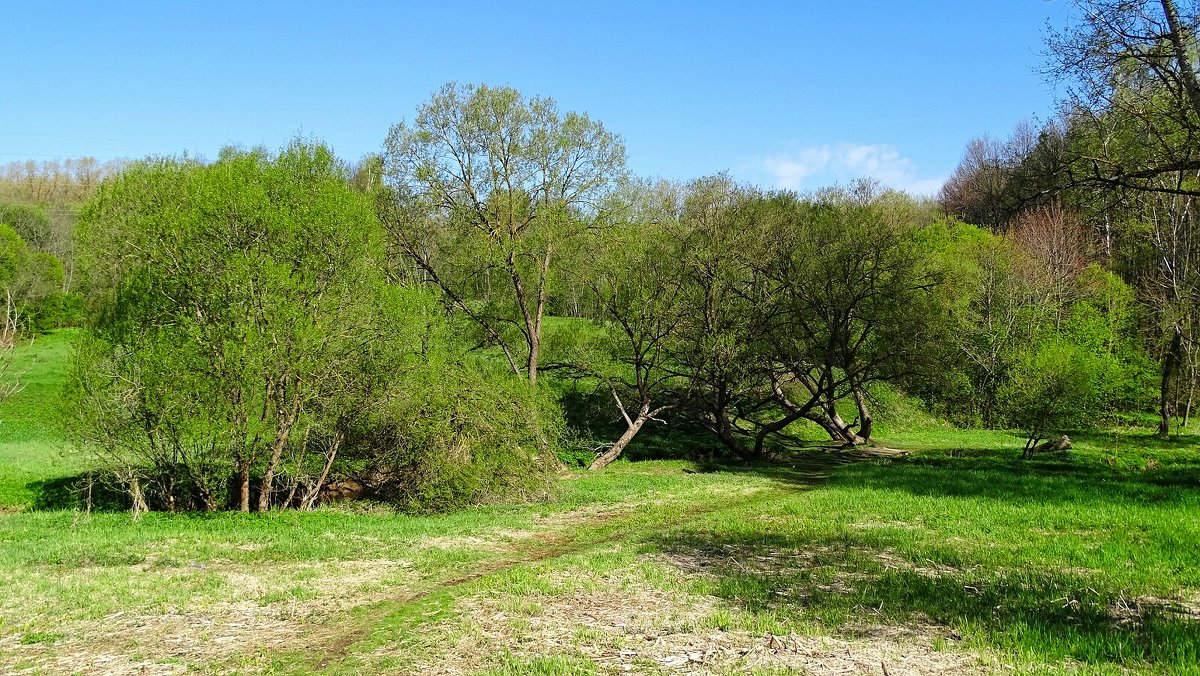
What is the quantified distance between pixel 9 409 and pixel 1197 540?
48.1 m

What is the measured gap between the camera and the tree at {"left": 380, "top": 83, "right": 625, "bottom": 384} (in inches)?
1047

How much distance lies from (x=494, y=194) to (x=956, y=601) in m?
22.8

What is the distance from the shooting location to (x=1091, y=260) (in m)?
50.9

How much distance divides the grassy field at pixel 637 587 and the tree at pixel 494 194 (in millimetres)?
11437

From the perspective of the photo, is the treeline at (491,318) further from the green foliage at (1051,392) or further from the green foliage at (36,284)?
the green foliage at (36,284)

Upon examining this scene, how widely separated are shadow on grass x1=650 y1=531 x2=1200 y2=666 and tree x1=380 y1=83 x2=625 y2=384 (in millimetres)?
16650

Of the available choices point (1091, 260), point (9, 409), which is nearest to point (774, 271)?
point (1091, 260)

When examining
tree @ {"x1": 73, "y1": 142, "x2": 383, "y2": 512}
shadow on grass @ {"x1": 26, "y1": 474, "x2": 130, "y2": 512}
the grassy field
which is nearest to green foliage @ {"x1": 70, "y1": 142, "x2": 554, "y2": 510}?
tree @ {"x1": 73, "y1": 142, "x2": 383, "y2": 512}

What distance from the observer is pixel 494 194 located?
2741 cm

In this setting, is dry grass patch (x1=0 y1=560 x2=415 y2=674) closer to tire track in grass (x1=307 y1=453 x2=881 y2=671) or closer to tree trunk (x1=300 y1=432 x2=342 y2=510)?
tire track in grass (x1=307 y1=453 x2=881 y2=671)

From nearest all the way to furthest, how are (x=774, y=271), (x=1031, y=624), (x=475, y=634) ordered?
1. (x=1031, y=624)
2. (x=475, y=634)
3. (x=774, y=271)

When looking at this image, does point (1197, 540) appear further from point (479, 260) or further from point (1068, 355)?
point (479, 260)

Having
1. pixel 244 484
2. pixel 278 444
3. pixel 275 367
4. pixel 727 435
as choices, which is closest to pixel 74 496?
pixel 244 484

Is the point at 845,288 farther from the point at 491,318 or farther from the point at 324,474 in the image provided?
the point at 324,474
